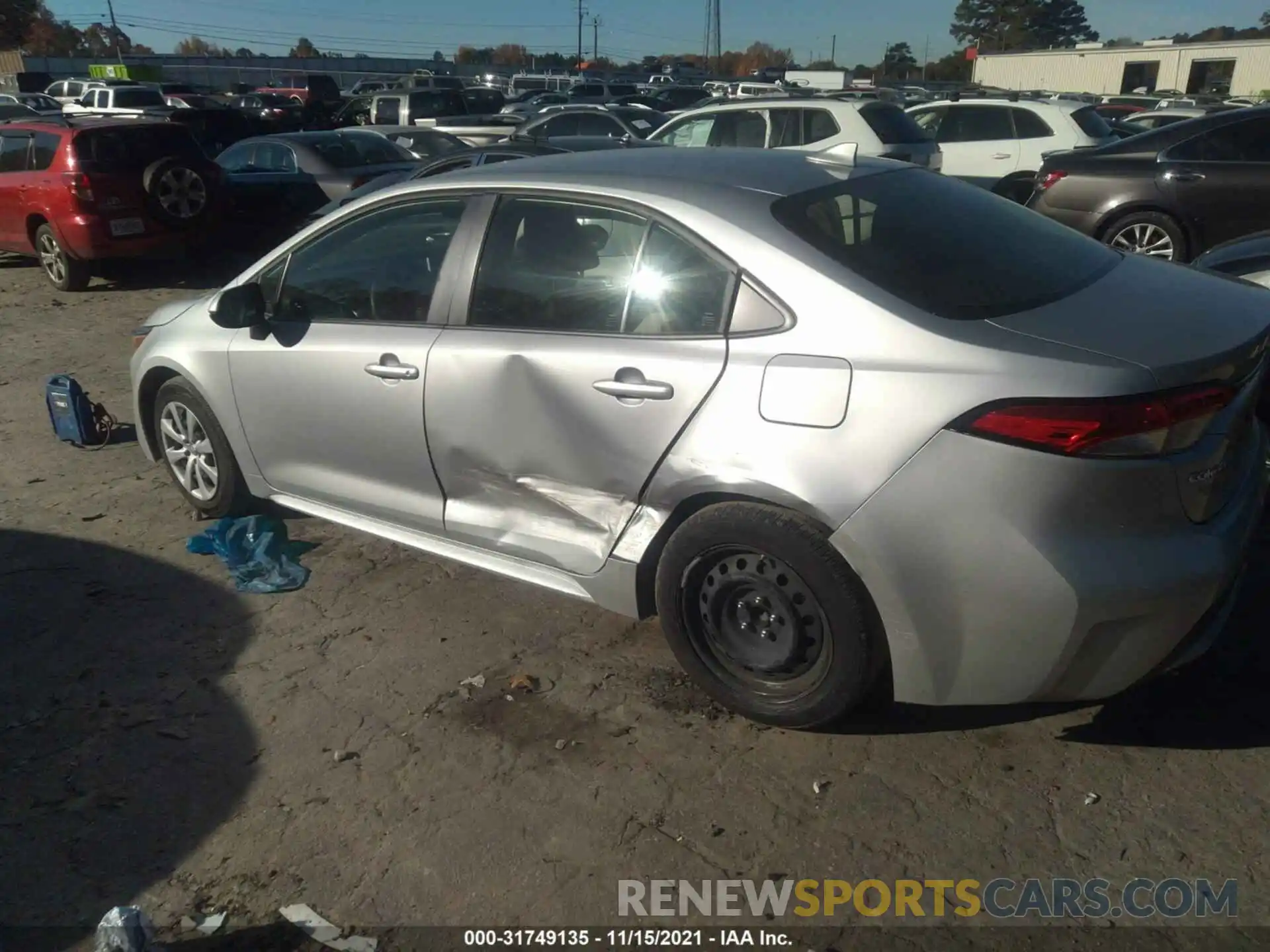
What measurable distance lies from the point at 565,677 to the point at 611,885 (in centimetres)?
101

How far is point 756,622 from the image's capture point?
10.5 feet

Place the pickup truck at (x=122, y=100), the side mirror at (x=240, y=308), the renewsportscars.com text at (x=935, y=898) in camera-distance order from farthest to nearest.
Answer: the pickup truck at (x=122, y=100), the side mirror at (x=240, y=308), the renewsportscars.com text at (x=935, y=898)

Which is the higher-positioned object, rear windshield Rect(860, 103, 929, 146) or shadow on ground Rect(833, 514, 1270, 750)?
rear windshield Rect(860, 103, 929, 146)

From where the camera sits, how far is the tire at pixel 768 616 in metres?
2.92

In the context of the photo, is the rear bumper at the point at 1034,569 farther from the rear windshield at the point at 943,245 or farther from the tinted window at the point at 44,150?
the tinted window at the point at 44,150

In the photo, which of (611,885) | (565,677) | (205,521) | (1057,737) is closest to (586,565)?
(565,677)

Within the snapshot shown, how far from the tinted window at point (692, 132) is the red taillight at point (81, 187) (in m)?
6.31

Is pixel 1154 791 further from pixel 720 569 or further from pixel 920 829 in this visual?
pixel 720 569

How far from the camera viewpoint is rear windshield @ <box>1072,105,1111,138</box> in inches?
507

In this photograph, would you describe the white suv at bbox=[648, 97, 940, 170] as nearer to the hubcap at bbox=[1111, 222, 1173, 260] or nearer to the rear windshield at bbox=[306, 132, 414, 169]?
the rear windshield at bbox=[306, 132, 414, 169]

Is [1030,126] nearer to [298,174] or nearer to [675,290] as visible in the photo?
[298,174]

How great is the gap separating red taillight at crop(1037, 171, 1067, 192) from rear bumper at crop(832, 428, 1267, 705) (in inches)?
271

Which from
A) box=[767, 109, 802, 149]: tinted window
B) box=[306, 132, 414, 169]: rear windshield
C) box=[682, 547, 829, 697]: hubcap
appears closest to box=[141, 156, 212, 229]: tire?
box=[306, 132, 414, 169]: rear windshield

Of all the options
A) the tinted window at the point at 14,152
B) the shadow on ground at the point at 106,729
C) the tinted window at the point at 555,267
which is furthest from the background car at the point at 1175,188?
the tinted window at the point at 14,152
